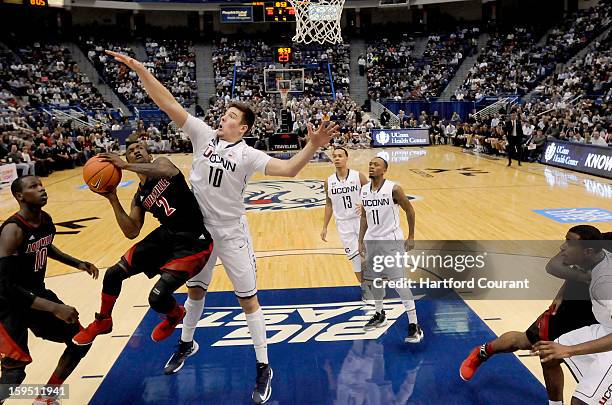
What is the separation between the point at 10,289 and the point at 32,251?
0.32 meters

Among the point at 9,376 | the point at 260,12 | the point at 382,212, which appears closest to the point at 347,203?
the point at 382,212

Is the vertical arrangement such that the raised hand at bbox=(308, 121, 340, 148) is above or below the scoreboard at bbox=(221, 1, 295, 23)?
below

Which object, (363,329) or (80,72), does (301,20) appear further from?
(363,329)

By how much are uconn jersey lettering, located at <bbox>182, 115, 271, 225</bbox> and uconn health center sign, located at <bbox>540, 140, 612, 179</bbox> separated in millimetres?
13536

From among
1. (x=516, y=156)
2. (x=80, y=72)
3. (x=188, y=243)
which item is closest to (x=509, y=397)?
(x=188, y=243)

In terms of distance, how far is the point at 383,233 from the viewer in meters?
5.39

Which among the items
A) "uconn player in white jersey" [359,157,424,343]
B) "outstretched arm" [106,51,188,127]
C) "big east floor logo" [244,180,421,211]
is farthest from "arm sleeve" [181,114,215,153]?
"big east floor logo" [244,180,421,211]

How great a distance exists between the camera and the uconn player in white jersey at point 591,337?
3049mm

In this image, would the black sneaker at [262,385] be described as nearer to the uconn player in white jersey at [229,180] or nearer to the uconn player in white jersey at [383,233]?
the uconn player in white jersey at [229,180]

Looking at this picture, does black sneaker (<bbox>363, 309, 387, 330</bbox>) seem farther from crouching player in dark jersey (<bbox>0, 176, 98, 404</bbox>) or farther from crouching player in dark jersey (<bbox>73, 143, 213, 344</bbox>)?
crouching player in dark jersey (<bbox>0, 176, 98, 404</bbox>)

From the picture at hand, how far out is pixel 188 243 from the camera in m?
4.13

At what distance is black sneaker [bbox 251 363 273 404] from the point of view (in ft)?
13.4

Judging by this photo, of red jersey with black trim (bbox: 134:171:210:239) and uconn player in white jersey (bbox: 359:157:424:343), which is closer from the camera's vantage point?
red jersey with black trim (bbox: 134:171:210:239)

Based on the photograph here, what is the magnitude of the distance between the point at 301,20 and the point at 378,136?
6.90 metres
